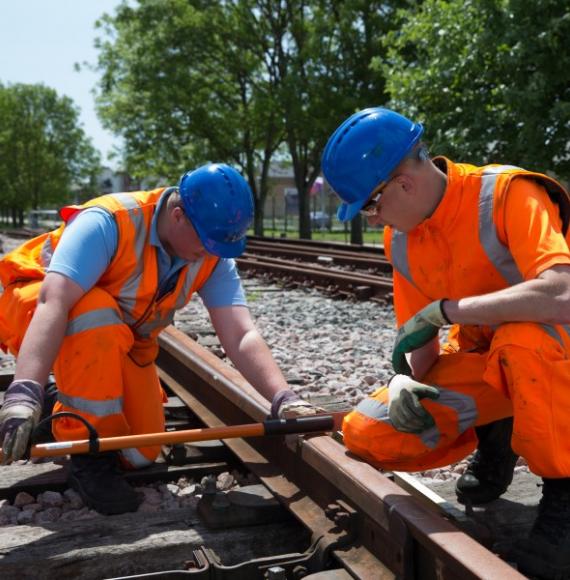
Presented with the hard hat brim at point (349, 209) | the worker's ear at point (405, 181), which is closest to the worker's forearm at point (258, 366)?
the hard hat brim at point (349, 209)

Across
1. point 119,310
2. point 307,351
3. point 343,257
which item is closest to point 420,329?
point 119,310

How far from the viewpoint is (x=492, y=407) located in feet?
9.20

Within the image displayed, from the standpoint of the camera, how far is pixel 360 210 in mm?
2727

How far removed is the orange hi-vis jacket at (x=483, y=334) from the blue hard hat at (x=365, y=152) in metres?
0.21

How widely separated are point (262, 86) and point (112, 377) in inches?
1167

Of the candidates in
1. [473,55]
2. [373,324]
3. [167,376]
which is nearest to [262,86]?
[473,55]

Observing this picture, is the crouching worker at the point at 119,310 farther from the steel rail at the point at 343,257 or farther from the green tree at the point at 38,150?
the green tree at the point at 38,150

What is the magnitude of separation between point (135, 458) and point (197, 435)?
0.43 metres

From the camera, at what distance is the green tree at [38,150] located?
67125mm

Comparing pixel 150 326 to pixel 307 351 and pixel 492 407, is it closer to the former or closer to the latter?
pixel 492 407

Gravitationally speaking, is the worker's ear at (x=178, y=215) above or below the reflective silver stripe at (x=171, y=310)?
above

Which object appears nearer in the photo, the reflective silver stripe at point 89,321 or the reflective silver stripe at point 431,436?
the reflective silver stripe at point 431,436

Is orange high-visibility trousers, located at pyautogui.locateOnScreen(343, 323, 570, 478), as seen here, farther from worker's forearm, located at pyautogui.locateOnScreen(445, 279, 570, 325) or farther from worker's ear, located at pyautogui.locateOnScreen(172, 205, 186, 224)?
worker's ear, located at pyautogui.locateOnScreen(172, 205, 186, 224)

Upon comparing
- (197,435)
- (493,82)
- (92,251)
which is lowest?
(197,435)
